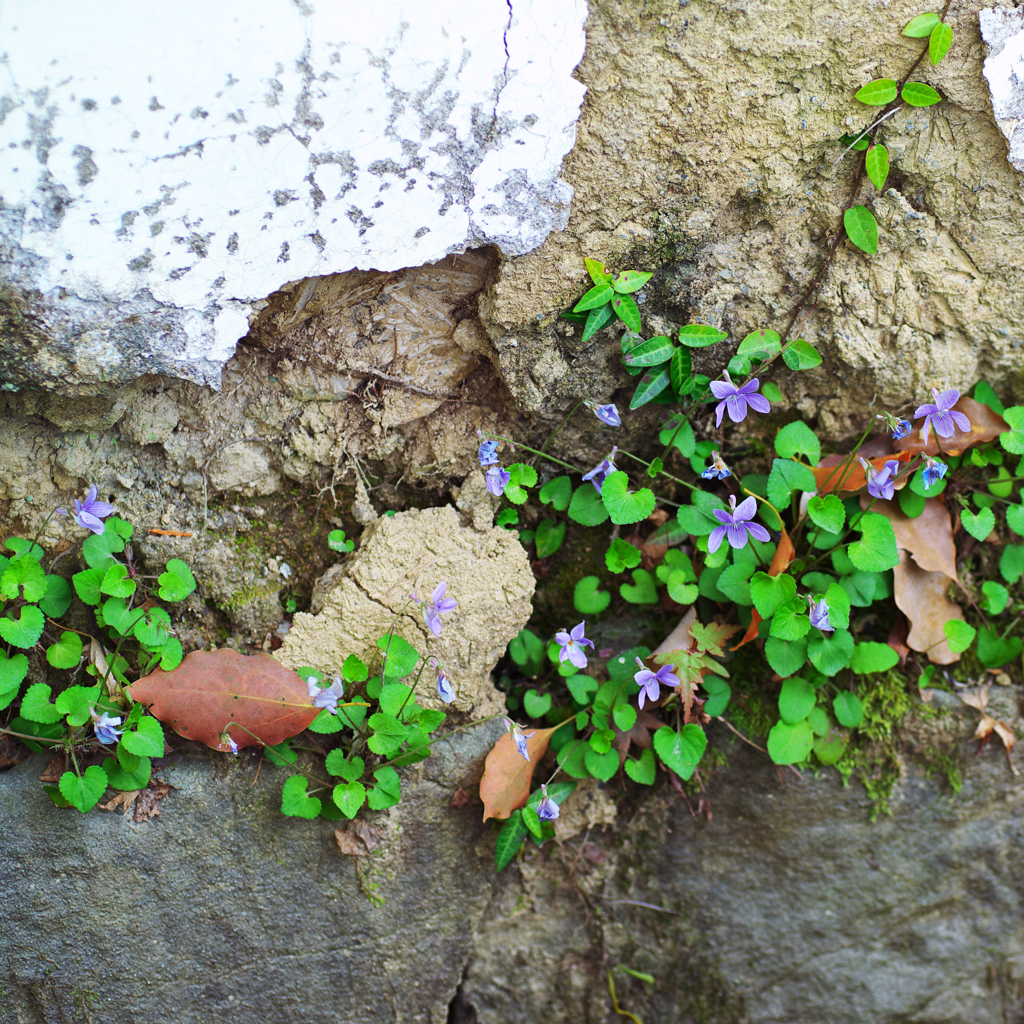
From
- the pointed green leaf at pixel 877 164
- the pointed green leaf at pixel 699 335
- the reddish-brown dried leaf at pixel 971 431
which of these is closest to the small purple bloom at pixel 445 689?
the pointed green leaf at pixel 699 335

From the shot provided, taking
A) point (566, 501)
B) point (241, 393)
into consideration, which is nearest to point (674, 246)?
point (566, 501)

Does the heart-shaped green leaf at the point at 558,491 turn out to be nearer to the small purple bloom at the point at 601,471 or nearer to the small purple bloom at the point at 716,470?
the small purple bloom at the point at 601,471

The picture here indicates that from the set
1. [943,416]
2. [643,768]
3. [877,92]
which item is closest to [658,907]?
[643,768]

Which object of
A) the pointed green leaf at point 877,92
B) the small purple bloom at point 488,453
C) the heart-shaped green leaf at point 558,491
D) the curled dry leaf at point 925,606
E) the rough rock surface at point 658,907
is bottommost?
the rough rock surface at point 658,907

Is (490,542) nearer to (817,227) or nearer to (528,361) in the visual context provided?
(528,361)

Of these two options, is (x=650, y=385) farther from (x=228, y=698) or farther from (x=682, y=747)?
(x=228, y=698)
